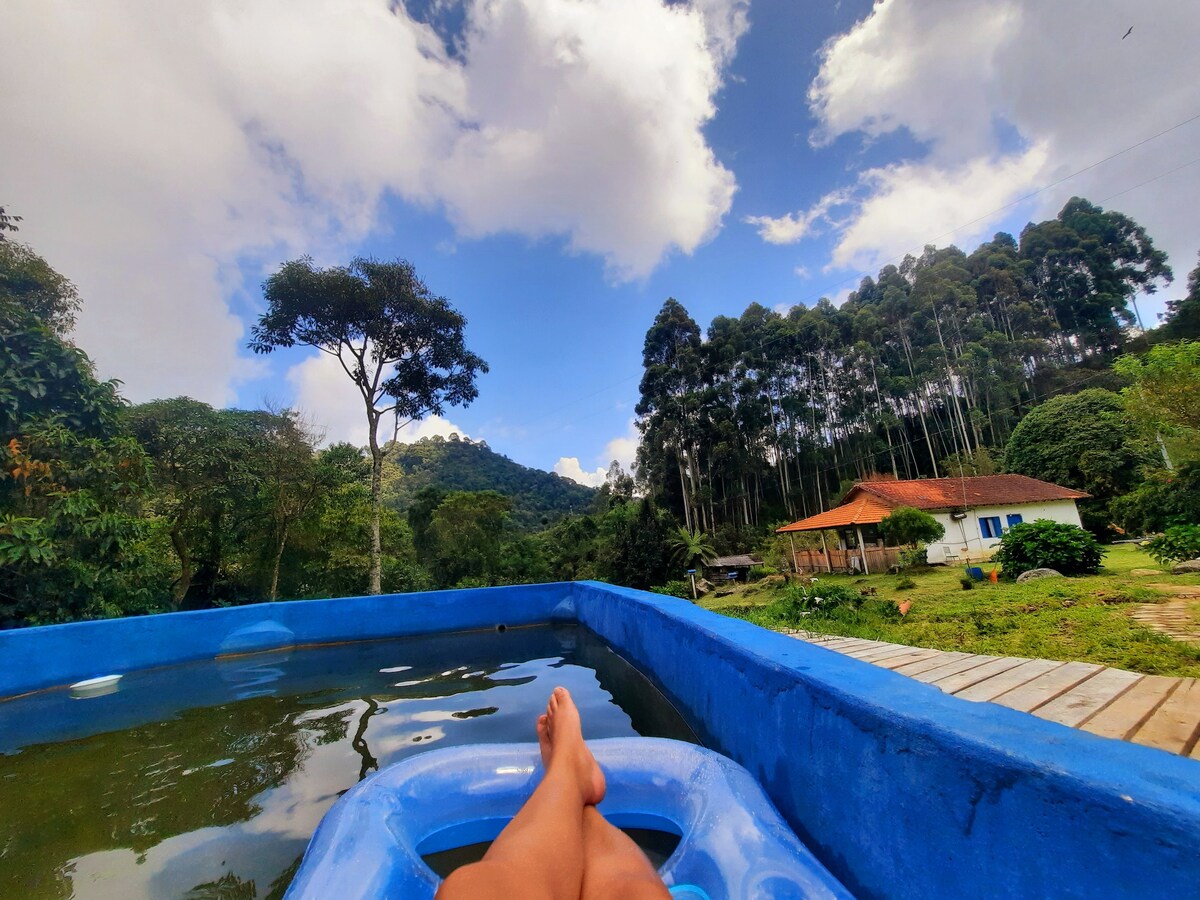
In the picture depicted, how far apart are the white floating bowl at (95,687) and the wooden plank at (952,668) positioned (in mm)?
6361

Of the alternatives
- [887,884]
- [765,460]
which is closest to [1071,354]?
[765,460]

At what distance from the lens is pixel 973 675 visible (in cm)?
238

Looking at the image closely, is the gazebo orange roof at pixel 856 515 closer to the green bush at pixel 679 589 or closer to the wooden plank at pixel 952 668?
the green bush at pixel 679 589

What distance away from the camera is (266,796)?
2377 mm

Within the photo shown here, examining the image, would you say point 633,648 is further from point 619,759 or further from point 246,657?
point 246,657

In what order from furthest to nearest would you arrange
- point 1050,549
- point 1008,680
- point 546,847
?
point 1050,549, point 1008,680, point 546,847

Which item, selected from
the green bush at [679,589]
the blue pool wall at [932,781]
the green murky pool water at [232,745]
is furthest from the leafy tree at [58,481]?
the green bush at [679,589]

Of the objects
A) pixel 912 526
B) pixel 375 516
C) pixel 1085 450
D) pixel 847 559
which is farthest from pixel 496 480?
pixel 1085 450

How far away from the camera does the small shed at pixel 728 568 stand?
18.6m

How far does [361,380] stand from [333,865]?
11646 mm

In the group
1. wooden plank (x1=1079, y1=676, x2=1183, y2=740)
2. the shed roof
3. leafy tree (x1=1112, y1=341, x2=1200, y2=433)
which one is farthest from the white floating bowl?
the shed roof

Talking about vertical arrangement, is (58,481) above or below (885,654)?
above

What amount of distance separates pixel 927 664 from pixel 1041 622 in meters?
2.75

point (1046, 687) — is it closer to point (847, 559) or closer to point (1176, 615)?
point (1176, 615)
